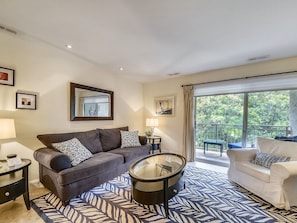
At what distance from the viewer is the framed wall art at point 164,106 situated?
473cm

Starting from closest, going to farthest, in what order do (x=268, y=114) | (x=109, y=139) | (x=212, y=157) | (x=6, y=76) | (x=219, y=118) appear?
(x=6, y=76) → (x=268, y=114) → (x=109, y=139) → (x=219, y=118) → (x=212, y=157)

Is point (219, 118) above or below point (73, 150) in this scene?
above

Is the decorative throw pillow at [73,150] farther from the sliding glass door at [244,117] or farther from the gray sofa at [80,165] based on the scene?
the sliding glass door at [244,117]

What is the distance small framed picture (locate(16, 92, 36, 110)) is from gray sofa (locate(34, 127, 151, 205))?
534 millimetres

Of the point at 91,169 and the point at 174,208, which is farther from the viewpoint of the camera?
the point at 91,169

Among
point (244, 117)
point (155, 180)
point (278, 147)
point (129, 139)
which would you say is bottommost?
point (155, 180)

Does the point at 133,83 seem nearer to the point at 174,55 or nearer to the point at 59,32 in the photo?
the point at 174,55

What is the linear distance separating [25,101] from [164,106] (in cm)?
339

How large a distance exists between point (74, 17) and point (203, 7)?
61.8 inches

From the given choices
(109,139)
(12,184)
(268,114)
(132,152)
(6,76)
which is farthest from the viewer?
(109,139)

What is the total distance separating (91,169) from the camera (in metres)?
2.45

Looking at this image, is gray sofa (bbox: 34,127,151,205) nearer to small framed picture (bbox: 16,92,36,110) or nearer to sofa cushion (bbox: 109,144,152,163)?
sofa cushion (bbox: 109,144,152,163)

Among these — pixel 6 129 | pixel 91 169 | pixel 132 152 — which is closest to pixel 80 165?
pixel 91 169

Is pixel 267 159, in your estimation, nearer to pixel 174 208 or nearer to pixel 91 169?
pixel 174 208
